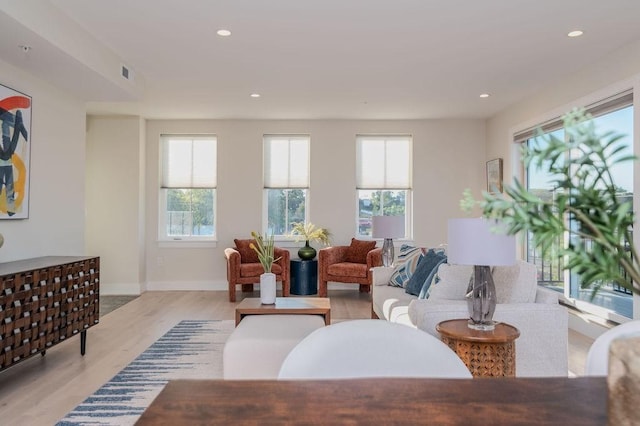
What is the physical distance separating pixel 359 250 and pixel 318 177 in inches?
52.8

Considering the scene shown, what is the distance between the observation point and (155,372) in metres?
3.33

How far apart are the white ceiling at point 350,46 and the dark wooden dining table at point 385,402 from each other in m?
2.91

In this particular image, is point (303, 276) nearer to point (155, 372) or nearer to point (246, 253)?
point (246, 253)

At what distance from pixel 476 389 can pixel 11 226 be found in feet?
12.8

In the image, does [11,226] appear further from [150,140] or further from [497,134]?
[497,134]

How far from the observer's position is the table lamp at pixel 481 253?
2252 mm

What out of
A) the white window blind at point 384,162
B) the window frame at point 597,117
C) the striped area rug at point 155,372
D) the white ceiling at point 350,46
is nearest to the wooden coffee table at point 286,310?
the striped area rug at point 155,372

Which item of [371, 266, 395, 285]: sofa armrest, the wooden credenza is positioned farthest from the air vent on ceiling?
[371, 266, 395, 285]: sofa armrest

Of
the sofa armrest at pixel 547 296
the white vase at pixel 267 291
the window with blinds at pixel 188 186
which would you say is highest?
the window with blinds at pixel 188 186

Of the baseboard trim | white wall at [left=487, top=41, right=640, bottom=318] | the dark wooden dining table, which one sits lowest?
the baseboard trim

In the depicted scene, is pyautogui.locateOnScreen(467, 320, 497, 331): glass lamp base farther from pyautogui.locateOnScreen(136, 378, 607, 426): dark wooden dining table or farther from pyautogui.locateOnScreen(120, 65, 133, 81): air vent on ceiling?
A: pyautogui.locateOnScreen(120, 65, 133, 81): air vent on ceiling

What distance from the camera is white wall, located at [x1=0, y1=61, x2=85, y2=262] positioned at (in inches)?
145

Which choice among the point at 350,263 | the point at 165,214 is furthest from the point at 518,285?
the point at 165,214

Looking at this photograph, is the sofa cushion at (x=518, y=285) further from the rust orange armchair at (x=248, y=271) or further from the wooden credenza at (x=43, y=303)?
the rust orange armchair at (x=248, y=271)
